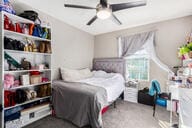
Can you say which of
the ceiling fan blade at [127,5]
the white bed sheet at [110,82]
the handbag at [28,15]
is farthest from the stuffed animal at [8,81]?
the ceiling fan blade at [127,5]

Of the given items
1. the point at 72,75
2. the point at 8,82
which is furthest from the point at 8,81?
the point at 72,75

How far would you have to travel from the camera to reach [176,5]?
2.42 m

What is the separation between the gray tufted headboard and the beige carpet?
4.48ft

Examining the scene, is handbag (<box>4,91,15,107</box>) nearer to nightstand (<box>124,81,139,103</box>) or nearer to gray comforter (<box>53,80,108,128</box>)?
gray comforter (<box>53,80,108,128</box>)

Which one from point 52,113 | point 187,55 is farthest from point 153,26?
point 52,113

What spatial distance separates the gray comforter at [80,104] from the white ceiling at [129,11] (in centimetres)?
182

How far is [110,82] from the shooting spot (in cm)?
279

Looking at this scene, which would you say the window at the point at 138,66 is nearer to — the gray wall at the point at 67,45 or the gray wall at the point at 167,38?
the gray wall at the point at 167,38

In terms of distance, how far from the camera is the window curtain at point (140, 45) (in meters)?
3.26

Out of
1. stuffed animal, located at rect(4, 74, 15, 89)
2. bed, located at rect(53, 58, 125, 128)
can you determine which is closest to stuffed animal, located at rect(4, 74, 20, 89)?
stuffed animal, located at rect(4, 74, 15, 89)

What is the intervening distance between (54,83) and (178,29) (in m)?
3.60

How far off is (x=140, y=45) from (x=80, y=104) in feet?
8.51

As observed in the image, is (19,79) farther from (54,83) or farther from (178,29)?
(178,29)

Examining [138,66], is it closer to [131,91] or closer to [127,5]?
[131,91]
